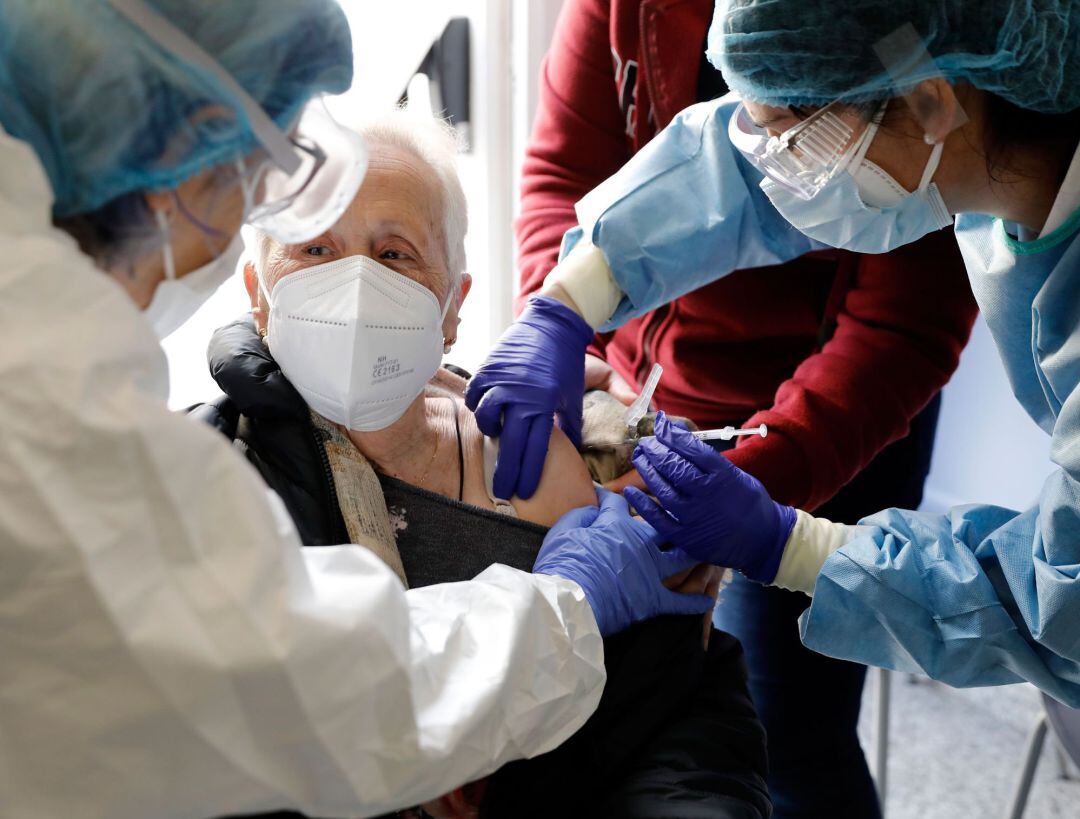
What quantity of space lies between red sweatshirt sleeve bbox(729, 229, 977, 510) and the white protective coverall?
893 mm

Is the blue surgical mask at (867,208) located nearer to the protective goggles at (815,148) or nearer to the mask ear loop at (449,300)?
the protective goggles at (815,148)

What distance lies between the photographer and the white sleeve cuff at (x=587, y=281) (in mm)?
1641

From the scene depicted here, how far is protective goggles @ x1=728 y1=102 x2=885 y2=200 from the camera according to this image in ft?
3.82

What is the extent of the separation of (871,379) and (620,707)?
0.68m

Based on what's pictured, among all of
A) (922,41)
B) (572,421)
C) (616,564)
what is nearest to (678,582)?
(616,564)

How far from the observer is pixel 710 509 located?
140 cm

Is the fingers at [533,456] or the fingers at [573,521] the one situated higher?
the fingers at [533,456]

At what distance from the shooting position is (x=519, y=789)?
1.25 meters

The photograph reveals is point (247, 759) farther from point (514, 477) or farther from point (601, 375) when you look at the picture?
point (601, 375)

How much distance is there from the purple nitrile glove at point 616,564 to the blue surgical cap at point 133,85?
70cm

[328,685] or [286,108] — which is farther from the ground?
[286,108]

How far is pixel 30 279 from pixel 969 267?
1.24m

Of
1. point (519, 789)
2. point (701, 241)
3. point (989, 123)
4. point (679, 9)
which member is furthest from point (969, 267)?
point (519, 789)

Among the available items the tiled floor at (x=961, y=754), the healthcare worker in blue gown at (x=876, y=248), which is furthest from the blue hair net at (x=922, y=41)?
the tiled floor at (x=961, y=754)
